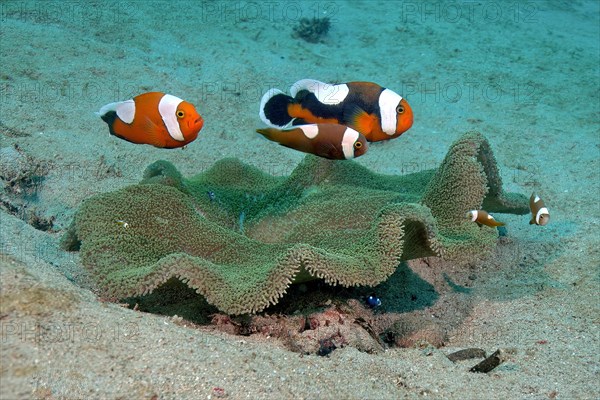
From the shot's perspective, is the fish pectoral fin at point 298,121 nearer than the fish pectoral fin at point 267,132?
No

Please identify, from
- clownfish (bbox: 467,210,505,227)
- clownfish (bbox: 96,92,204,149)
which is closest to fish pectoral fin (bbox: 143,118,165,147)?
clownfish (bbox: 96,92,204,149)

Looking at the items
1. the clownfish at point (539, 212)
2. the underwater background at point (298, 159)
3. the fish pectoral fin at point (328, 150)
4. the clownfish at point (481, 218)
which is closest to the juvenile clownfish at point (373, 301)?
the underwater background at point (298, 159)

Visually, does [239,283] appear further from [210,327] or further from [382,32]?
[382,32]

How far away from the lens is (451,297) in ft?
11.7

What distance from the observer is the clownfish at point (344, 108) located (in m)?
2.89

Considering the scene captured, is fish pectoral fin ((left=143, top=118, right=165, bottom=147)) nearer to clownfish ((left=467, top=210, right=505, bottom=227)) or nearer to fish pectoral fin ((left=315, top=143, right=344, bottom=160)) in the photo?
Answer: fish pectoral fin ((left=315, top=143, right=344, bottom=160))

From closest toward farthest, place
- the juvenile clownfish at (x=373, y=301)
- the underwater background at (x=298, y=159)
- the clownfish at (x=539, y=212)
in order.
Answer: the underwater background at (x=298, y=159)
the juvenile clownfish at (x=373, y=301)
the clownfish at (x=539, y=212)

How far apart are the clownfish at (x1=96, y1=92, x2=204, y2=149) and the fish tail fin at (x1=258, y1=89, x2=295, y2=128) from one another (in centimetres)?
38

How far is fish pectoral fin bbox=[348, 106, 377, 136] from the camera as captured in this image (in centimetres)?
289

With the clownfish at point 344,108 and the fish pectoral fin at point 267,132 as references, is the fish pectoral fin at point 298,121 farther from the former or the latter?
the fish pectoral fin at point 267,132

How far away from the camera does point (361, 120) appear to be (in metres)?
2.92

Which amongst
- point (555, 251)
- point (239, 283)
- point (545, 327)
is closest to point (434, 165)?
point (555, 251)

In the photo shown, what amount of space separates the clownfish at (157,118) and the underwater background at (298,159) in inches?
33.0

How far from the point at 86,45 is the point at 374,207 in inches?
201
